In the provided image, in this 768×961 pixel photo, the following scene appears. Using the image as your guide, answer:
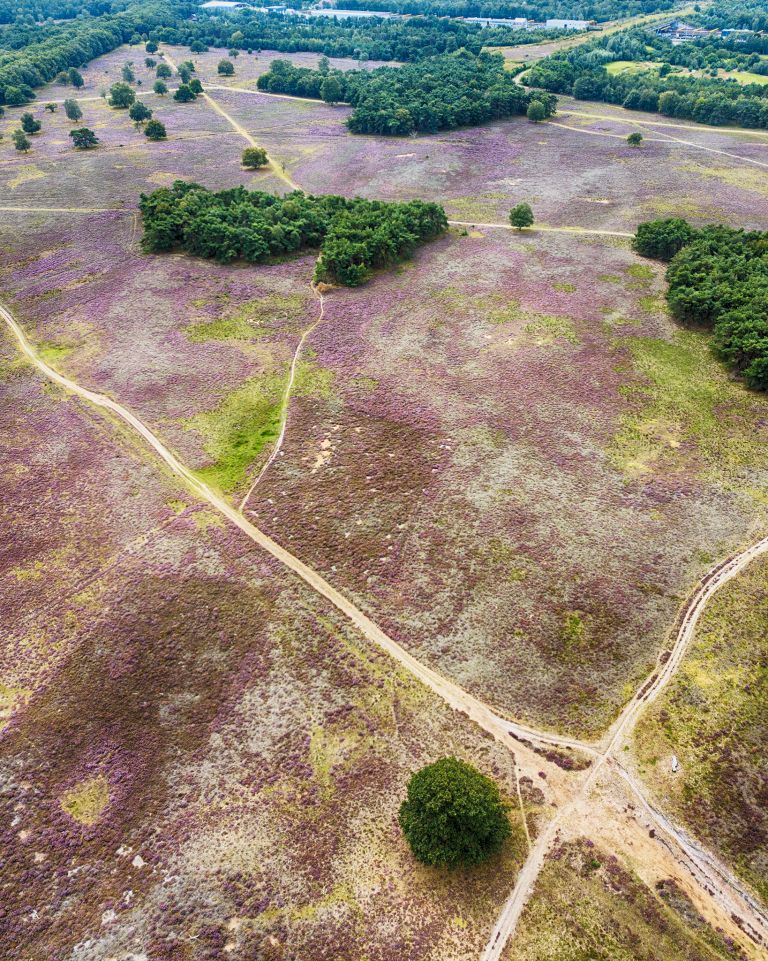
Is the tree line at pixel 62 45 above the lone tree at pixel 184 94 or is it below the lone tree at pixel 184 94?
above

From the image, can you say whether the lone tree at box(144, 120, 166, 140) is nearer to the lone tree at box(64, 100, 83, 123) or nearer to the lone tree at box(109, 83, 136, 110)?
the lone tree at box(64, 100, 83, 123)

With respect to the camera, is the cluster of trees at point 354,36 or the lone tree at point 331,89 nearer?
the lone tree at point 331,89

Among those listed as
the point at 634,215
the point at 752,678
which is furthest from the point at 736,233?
the point at 752,678

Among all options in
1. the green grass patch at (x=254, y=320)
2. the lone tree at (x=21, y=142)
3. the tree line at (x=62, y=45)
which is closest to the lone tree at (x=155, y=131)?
the lone tree at (x=21, y=142)

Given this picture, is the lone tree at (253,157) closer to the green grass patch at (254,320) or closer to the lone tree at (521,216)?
the lone tree at (521,216)

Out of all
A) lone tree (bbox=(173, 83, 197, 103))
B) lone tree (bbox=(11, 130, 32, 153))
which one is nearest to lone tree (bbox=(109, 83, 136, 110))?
lone tree (bbox=(173, 83, 197, 103))

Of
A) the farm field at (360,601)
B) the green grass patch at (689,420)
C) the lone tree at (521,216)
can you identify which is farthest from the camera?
the lone tree at (521,216)

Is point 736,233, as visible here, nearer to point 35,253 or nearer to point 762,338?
point 762,338
